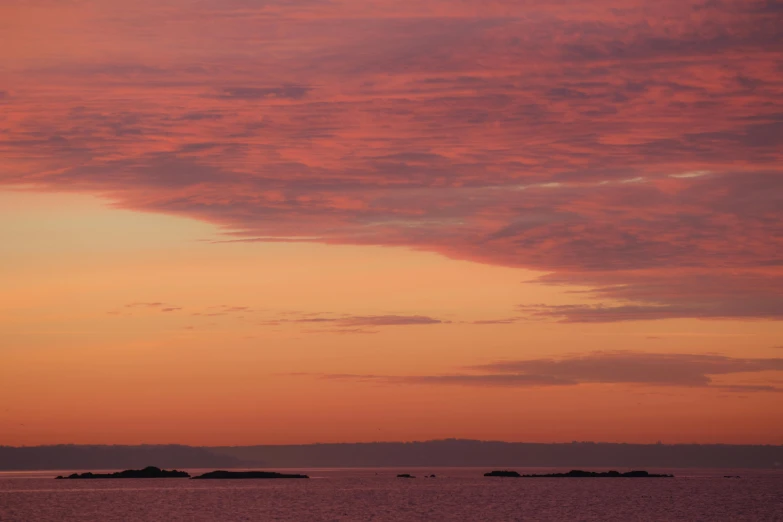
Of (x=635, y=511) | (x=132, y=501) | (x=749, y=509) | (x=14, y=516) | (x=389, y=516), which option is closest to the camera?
(x=389, y=516)

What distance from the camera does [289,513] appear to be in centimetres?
13838

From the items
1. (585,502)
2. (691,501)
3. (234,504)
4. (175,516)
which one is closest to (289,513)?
(175,516)

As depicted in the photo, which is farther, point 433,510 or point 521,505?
point 521,505

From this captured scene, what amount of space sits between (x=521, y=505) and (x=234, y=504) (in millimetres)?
47881

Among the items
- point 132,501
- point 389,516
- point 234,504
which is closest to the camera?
point 389,516

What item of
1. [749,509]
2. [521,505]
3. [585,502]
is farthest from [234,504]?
[749,509]

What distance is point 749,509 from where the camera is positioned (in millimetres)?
157625

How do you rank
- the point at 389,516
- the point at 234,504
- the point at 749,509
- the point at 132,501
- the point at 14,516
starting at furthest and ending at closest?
the point at 132,501, the point at 234,504, the point at 749,509, the point at 14,516, the point at 389,516

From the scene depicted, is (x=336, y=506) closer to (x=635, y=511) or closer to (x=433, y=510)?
(x=433, y=510)

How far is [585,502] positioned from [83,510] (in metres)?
84.8

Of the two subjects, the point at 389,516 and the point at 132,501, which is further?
the point at 132,501

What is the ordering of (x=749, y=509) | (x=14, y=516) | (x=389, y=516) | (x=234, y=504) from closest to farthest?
(x=389, y=516), (x=14, y=516), (x=749, y=509), (x=234, y=504)

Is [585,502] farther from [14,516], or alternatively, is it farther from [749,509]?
[14,516]

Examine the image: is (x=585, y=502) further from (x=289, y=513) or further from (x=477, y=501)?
(x=289, y=513)
